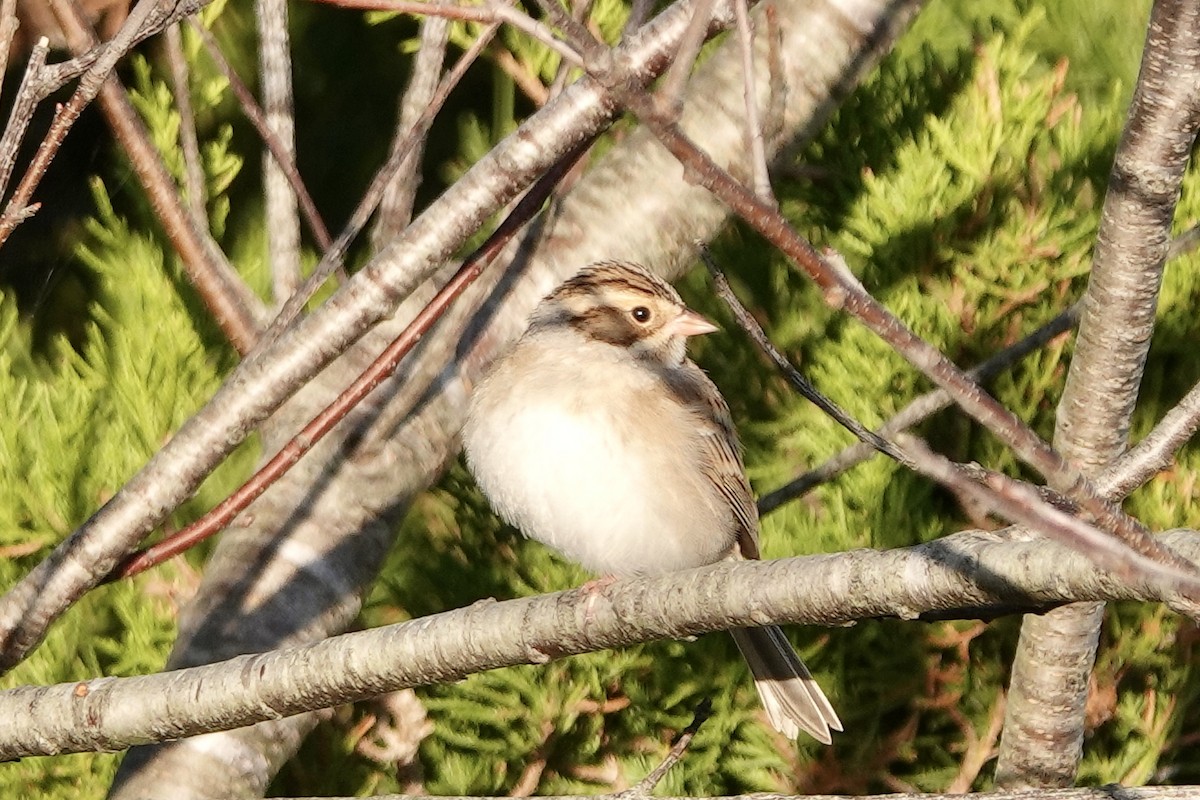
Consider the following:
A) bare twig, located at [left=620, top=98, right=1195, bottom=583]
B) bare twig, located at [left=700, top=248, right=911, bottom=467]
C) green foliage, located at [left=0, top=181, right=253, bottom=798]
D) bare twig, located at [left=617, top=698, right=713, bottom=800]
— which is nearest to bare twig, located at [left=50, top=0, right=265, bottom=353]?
green foliage, located at [left=0, top=181, right=253, bottom=798]

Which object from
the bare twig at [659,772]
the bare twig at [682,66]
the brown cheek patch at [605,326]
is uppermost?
the bare twig at [682,66]

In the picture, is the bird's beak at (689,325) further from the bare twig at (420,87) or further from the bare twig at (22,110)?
the bare twig at (22,110)

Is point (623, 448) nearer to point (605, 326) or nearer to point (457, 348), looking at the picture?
point (605, 326)

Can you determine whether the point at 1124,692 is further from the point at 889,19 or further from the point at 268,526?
the point at 268,526

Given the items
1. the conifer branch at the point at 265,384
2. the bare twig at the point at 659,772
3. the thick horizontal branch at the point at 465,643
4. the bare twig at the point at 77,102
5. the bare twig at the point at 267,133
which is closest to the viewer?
the thick horizontal branch at the point at 465,643

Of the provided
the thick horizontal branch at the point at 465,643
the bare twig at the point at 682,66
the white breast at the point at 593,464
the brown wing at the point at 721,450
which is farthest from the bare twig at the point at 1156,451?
the brown wing at the point at 721,450

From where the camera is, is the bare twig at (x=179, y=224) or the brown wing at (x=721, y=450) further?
the brown wing at (x=721, y=450)

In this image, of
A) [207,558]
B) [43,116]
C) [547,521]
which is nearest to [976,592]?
[547,521]

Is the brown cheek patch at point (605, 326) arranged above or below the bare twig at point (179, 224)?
below
